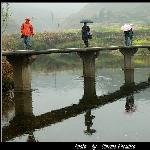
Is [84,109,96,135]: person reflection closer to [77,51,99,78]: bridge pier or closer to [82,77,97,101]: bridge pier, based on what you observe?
[82,77,97,101]: bridge pier

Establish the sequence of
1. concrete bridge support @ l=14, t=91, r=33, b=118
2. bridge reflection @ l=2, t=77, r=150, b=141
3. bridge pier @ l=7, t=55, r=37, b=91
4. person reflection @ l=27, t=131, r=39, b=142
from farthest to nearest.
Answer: bridge pier @ l=7, t=55, r=37, b=91 < concrete bridge support @ l=14, t=91, r=33, b=118 < bridge reflection @ l=2, t=77, r=150, b=141 < person reflection @ l=27, t=131, r=39, b=142

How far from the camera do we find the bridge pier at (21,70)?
22500 mm

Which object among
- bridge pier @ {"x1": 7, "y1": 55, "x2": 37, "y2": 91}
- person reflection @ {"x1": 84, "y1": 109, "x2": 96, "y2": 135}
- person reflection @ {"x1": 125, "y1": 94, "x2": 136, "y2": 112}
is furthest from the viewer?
bridge pier @ {"x1": 7, "y1": 55, "x2": 37, "y2": 91}

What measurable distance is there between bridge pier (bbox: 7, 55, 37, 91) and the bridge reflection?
417 millimetres

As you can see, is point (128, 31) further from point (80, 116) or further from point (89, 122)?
point (89, 122)

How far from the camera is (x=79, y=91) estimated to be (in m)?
24.3

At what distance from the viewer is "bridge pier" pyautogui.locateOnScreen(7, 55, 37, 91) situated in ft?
73.8

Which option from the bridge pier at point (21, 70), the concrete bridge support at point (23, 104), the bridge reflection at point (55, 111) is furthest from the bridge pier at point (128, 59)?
the concrete bridge support at point (23, 104)

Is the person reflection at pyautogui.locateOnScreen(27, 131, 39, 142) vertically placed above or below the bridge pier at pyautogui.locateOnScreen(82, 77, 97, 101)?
below

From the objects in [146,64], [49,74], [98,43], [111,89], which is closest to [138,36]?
[98,43]

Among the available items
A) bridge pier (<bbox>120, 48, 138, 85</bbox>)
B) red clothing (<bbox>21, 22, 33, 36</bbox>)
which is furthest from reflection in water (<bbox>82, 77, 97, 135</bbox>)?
red clothing (<bbox>21, 22, 33, 36</bbox>)

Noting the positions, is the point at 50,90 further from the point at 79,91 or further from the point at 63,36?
the point at 63,36

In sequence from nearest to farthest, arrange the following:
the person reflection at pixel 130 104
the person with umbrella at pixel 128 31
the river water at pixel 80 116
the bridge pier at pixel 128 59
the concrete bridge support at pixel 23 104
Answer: the river water at pixel 80 116, the concrete bridge support at pixel 23 104, the person reflection at pixel 130 104, the person with umbrella at pixel 128 31, the bridge pier at pixel 128 59

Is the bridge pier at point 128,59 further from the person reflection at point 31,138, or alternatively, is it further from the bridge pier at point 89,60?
the person reflection at point 31,138
